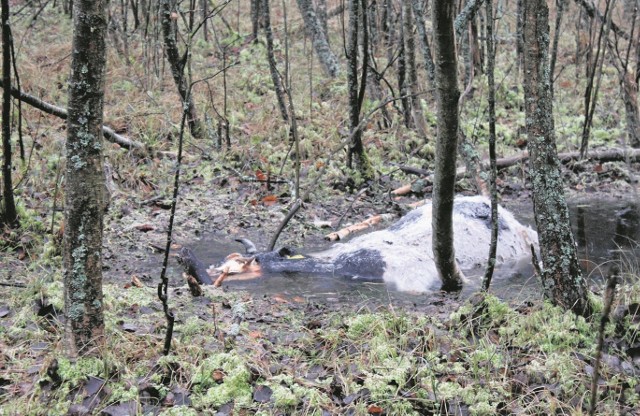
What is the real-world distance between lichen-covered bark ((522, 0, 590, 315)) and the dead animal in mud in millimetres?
1730

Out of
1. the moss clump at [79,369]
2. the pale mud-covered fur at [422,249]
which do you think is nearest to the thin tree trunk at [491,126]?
the pale mud-covered fur at [422,249]

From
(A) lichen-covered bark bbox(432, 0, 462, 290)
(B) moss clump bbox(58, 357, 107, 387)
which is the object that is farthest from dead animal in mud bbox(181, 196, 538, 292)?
(B) moss clump bbox(58, 357, 107, 387)

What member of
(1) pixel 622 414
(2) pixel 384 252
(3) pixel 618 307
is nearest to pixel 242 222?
(2) pixel 384 252

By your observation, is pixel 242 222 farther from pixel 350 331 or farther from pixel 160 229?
pixel 350 331

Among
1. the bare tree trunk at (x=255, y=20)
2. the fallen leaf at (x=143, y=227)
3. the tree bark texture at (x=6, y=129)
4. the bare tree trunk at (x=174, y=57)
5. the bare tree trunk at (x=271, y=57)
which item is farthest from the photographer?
the bare tree trunk at (x=255, y=20)

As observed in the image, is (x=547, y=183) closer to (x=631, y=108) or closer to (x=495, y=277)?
(x=495, y=277)

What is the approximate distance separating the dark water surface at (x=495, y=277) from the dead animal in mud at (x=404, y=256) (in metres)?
0.17

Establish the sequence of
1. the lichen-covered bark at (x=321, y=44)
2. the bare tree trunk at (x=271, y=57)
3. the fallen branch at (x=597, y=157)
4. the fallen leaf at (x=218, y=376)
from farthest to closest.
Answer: the lichen-covered bark at (x=321, y=44), the bare tree trunk at (x=271, y=57), the fallen branch at (x=597, y=157), the fallen leaf at (x=218, y=376)

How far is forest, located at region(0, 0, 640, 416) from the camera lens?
11.1 feet

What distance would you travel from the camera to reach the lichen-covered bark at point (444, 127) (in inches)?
157

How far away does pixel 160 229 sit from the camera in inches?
301

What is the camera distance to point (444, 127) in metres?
4.29

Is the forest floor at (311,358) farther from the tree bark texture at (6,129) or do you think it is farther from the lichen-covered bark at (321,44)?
the lichen-covered bark at (321,44)

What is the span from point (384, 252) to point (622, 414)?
3.47 m
